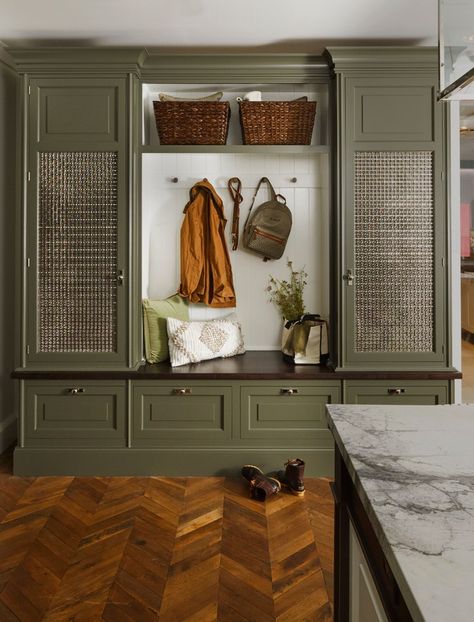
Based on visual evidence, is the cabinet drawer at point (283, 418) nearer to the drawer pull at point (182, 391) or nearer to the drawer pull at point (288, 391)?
the drawer pull at point (288, 391)

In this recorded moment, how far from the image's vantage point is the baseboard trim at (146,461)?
313 cm

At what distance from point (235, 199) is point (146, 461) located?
1.84 m

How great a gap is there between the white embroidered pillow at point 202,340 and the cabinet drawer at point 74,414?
0.41 m

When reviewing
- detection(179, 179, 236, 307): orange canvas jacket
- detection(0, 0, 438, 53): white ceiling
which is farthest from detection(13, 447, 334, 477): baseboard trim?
detection(0, 0, 438, 53): white ceiling

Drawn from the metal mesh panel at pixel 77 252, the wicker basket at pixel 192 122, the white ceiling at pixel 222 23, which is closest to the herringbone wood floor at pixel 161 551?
the metal mesh panel at pixel 77 252

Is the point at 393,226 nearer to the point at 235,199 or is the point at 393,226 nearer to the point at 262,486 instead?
the point at 235,199

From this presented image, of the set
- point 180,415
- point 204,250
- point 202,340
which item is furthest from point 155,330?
point 204,250

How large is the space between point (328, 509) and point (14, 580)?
5.00ft

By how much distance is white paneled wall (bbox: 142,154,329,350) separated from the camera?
3588 mm

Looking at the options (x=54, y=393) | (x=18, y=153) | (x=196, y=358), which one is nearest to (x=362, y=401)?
(x=196, y=358)

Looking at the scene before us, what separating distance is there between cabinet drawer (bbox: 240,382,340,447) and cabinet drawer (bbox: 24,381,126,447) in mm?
778

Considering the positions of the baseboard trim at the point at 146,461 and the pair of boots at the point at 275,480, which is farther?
the baseboard trim at the point at 146,461

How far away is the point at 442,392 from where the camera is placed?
312 centimetres

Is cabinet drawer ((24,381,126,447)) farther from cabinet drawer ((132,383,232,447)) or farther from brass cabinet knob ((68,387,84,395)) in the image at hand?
cabinet drawer ((132,383,232,447))
